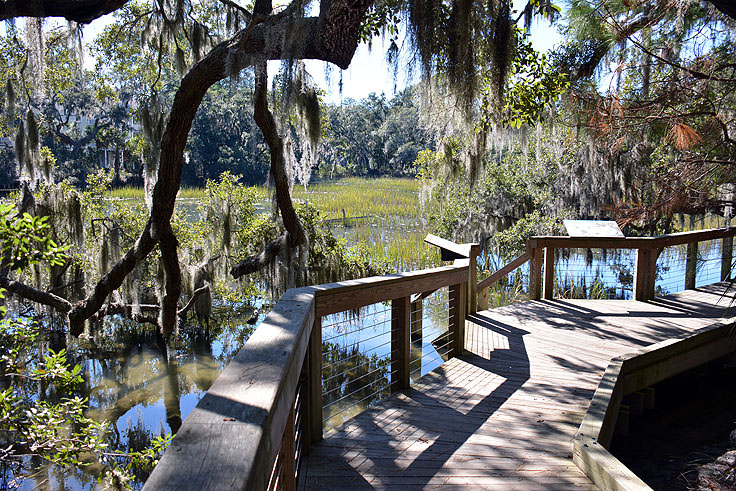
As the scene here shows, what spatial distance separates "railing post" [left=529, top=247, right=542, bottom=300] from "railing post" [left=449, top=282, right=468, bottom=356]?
2.42 meters

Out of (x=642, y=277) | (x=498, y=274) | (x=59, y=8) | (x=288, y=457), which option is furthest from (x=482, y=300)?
(x=59, y=8)

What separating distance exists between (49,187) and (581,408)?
7488 millimetres

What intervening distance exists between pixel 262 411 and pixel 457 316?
339cm

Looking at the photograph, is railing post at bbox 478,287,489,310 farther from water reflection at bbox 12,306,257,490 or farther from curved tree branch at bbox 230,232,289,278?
water reflection at bbox 12,306,257,490

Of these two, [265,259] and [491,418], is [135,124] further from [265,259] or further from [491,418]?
[491,418]

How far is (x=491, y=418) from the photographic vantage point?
312cm

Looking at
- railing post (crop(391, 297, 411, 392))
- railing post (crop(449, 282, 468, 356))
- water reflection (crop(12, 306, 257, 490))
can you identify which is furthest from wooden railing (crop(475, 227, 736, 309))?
water reflection (crop(12, 306, 257, 490))

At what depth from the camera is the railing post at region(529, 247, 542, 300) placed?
6.42 m

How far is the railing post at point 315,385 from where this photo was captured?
2.57 metres

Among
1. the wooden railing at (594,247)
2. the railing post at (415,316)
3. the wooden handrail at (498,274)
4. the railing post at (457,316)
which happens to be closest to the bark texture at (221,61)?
the railing post at (415,316)

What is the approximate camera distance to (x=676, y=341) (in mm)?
4422

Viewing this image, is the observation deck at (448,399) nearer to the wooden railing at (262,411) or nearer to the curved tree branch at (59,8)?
the wooden railing at (262,411)

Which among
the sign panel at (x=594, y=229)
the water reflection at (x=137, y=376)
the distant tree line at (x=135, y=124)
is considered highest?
the distant tree line at (x=135, y=124)

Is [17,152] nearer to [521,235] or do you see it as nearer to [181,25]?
[181,25]
